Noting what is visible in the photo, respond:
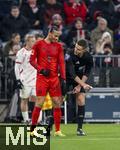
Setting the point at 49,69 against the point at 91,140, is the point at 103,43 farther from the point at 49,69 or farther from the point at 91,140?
the point at 91,140

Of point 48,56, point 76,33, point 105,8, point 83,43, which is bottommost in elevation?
point 48,56

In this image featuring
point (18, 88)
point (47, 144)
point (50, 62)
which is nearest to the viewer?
point (47, 144)

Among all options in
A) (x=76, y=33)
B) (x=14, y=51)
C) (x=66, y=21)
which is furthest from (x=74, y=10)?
(x=14, y=51)

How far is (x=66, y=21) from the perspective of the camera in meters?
22.0

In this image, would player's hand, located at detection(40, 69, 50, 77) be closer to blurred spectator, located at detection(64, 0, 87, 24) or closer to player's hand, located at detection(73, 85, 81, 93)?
player's hand, located at detection(73, 85, 81, 93)

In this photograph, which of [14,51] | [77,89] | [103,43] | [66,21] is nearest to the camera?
[77,89]

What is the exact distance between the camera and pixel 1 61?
19.2 metres

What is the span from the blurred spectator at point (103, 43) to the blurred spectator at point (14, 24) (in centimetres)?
231

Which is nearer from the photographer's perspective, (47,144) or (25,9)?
(47,144)

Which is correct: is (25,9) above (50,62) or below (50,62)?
above

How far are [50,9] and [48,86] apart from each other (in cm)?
810

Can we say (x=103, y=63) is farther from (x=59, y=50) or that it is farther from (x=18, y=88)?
(x=59, y=50)

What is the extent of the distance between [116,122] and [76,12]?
4.44 metres

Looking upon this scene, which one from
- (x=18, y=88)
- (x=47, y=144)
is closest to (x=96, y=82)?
(x=18, y=88)
